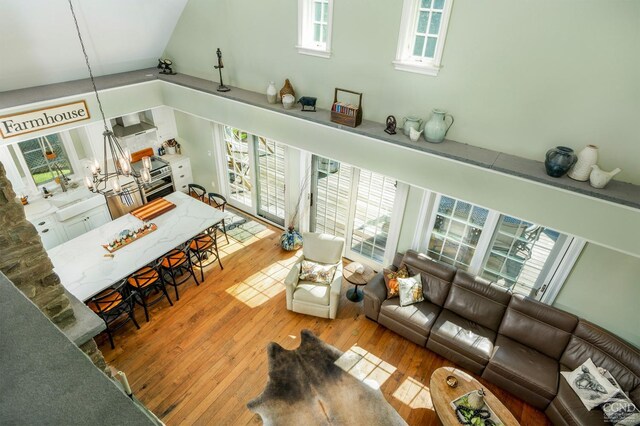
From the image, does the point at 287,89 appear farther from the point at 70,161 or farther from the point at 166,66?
the point at 70,161

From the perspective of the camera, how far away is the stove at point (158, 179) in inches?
289

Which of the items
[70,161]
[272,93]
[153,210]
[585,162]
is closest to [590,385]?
[585,162]

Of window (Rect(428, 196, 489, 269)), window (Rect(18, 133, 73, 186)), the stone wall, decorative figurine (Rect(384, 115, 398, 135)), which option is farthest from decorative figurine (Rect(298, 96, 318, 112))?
window (Rect(18, 133, 73, 186))

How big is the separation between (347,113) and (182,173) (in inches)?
189

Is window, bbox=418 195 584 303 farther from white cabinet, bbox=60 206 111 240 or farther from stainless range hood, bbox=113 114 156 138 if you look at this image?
white cabinet, bbox=60 206 111 240

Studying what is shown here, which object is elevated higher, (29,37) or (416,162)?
(29,37)

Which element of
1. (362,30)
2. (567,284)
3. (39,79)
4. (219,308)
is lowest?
(219,308)

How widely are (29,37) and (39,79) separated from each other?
1087 mm

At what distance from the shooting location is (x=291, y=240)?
21.6ft

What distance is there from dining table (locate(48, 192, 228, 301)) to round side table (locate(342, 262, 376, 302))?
241cm

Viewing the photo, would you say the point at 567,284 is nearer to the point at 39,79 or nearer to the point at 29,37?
the point at 29,37

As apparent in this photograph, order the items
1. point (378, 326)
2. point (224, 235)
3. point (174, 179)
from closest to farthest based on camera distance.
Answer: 1. point (378, 326)
2. point (224, 235)
3. point (174, 179)

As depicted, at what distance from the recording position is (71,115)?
5.46m

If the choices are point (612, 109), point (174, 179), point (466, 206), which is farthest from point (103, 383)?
point (174, 179)
